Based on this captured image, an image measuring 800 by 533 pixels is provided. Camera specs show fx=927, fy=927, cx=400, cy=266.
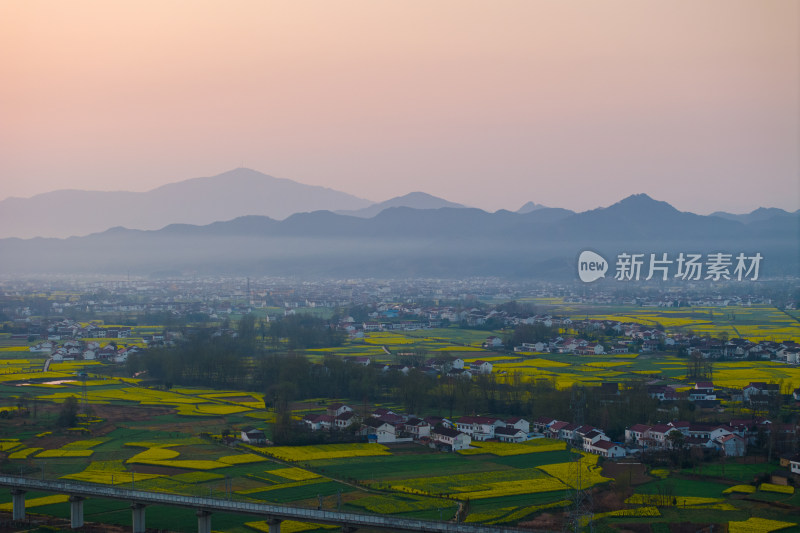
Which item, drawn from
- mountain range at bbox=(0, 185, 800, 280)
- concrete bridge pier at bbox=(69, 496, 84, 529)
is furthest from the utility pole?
mountain range at bbox=(0, 185, 800, 280)

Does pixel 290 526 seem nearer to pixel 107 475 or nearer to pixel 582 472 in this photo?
pixel 107 475

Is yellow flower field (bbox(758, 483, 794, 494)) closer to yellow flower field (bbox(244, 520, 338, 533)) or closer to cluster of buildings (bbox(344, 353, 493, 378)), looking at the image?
yellow flower field (bbox(244, 520, 338, 533))

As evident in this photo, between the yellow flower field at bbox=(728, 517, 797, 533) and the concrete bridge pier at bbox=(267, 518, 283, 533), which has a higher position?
the concrete bridge pier at bbox=(267, 518, 283, 533)

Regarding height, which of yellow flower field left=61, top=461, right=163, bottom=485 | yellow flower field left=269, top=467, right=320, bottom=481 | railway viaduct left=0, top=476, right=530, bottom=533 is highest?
railway viaduct left=0, top=476, right=530, bottom=533

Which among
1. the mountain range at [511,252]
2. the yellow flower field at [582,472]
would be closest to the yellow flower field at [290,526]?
the yellow flower field at [582,472]

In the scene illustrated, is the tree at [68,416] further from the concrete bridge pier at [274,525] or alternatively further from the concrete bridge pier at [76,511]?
the concrete bridge pier at [274,525]

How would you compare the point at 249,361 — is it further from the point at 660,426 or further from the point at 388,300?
the point at 388,300
